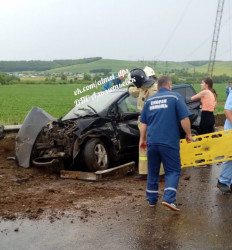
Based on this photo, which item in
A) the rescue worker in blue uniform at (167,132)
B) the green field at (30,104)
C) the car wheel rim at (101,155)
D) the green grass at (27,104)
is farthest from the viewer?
the green field at (30,104)

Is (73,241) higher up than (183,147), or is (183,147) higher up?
(183,147)

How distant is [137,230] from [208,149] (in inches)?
77.8

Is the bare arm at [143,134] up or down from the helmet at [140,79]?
down

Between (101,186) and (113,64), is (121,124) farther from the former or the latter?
(113,64)

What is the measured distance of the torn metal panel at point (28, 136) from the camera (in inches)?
332

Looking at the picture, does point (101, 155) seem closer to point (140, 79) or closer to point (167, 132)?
point (140, 79)

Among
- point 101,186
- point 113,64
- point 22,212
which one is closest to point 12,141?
point 101,186

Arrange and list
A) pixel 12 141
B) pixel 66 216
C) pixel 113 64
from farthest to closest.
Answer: pixel 113 64, pixel 12 141, pixel 66 216

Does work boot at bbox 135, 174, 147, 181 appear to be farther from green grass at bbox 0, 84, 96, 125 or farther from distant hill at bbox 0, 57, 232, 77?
distant hill at bbox 0, 57, 232, 77

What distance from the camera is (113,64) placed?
96062mm

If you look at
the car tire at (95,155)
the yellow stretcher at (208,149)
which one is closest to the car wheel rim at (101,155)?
the car tire at (95,155)

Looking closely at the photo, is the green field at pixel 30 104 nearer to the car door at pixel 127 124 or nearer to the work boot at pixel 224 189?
the car door at pixel 127 124

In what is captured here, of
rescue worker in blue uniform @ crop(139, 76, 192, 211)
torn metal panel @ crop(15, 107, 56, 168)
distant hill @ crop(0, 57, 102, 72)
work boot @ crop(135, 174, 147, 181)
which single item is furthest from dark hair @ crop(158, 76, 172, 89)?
distant hill @ crop(0, 57, 102, 72)

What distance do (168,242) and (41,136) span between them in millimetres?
4495
